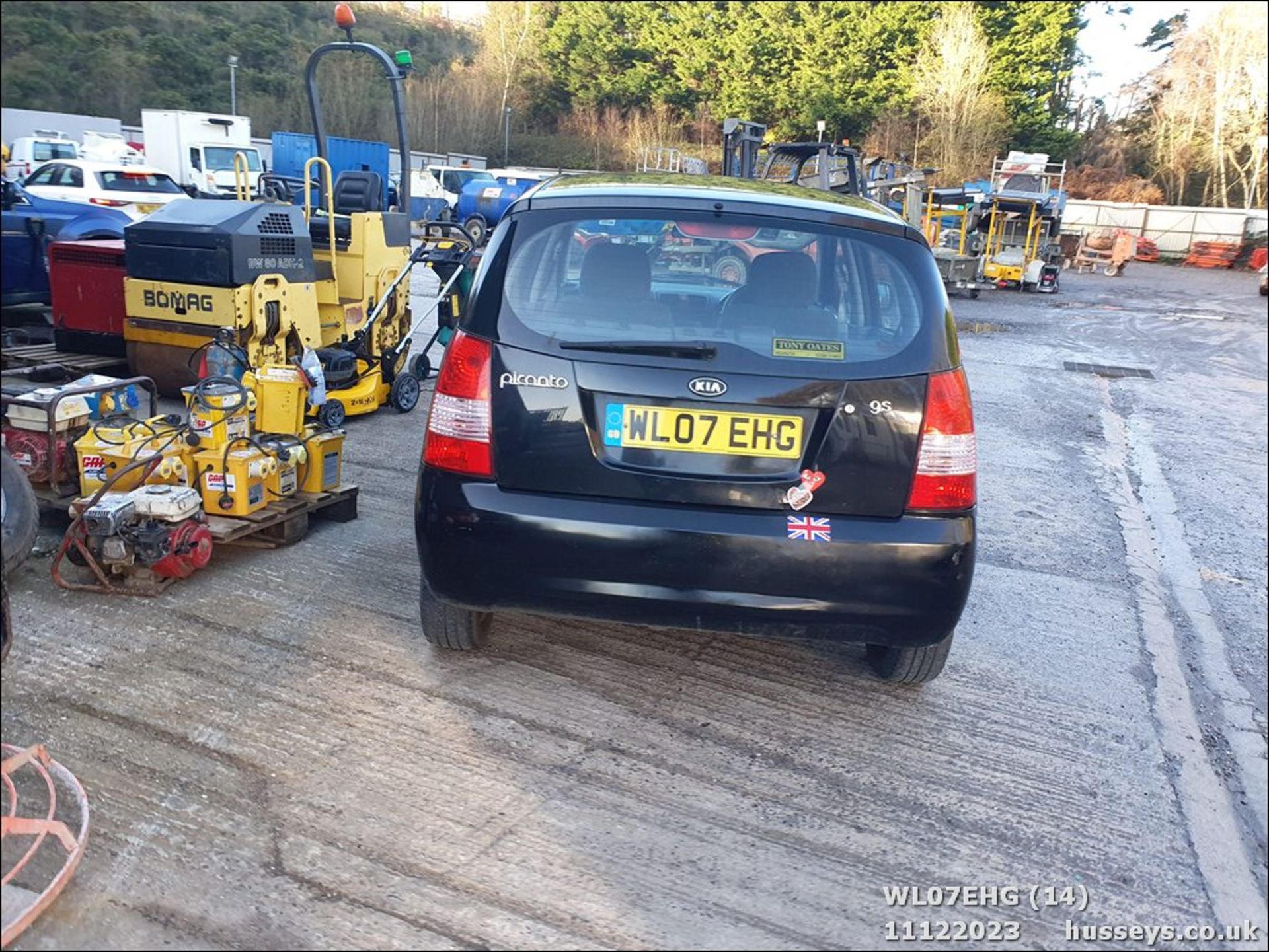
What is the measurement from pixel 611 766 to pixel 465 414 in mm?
1193

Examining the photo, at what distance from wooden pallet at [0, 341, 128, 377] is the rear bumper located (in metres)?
4.22

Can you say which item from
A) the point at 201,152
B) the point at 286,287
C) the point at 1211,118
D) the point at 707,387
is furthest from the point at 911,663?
the point at 1211,118

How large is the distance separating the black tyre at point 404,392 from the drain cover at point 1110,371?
8.52 metres

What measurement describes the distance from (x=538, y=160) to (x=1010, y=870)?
51.3 m

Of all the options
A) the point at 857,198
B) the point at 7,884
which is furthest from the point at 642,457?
the point at 7,884

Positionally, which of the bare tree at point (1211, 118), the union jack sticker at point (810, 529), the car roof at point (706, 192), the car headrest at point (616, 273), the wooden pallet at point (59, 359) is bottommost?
the wooden pallet at point (59, 359)

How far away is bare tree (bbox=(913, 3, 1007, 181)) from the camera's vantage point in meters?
39.6

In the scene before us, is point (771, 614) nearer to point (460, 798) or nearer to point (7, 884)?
point (460, 798)

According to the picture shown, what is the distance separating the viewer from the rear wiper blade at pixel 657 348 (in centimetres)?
303

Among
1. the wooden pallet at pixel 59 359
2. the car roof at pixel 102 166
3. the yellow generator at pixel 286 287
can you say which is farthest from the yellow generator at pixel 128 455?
the car roof at pixel 102 166

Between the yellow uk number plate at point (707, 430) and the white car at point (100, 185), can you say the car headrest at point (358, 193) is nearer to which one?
the yellow uk number plate at point (707, 430)

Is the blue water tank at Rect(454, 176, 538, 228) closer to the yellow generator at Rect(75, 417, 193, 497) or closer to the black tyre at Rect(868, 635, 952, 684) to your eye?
the yellow generator at Rect(75, 417, 193, 497)

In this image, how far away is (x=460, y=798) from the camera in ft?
9.37

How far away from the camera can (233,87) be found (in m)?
9.43
